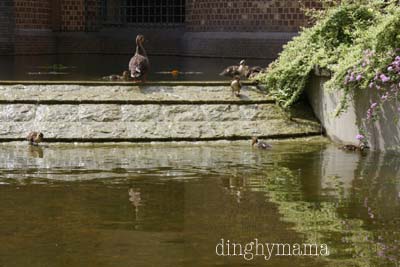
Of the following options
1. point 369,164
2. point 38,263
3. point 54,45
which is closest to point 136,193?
point 38,263

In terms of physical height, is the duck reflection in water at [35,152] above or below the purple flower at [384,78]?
below

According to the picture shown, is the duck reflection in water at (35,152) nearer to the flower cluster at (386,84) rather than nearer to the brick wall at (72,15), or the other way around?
the flower cluster at (386,84)

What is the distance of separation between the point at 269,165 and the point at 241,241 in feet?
10.3

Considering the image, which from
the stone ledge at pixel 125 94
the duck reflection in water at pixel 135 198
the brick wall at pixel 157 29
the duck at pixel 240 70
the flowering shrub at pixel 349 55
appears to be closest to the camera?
the duck reflection in water at pixel 135 198

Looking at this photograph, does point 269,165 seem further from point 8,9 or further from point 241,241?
point 8,9

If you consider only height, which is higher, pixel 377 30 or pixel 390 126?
pixel 377 30

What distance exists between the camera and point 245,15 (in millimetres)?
24328

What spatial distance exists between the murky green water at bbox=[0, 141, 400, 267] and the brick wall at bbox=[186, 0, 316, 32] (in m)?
13.6

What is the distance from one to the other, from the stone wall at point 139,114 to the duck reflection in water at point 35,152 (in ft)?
1.38

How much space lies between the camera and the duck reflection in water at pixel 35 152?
9.49 m

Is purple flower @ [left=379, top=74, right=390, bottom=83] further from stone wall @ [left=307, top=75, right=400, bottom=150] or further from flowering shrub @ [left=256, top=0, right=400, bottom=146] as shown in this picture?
stone wall @ [left=307, top=75, right=400, bottom=150]

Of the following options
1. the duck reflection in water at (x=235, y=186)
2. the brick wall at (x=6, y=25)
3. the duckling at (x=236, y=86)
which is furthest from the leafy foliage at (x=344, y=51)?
the brick wall at (x=6, y=25)

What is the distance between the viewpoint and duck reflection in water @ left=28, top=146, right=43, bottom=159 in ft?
31.1

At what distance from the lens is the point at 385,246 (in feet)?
18.8
